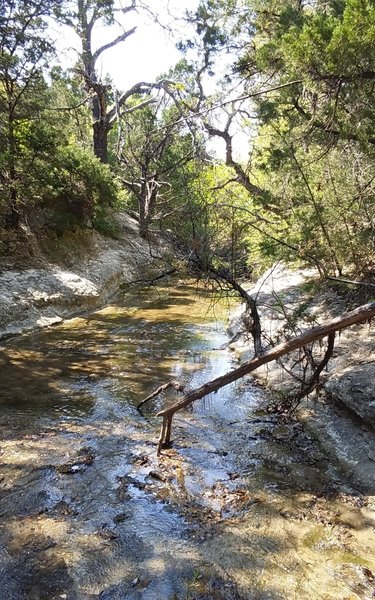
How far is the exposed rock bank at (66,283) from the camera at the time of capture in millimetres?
9969

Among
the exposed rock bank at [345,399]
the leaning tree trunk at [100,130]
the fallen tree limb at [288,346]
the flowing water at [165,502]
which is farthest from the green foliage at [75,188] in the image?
the fallen tree limb at [288,346]

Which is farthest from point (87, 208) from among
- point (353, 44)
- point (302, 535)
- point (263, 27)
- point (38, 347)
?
point (302, 535)

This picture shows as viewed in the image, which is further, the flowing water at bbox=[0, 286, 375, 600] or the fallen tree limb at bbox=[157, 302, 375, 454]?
the fallen tree limb at bbox=[157, 302, 375, 454]

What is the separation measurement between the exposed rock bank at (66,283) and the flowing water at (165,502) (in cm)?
251

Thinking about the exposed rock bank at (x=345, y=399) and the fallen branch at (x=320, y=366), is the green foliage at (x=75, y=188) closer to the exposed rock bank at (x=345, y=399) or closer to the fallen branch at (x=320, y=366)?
the exposed rock bank at (x=345, y=399)

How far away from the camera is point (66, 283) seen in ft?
40.0

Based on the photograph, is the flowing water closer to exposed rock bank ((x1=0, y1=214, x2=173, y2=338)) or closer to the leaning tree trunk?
exposed rock bank ((x1=0, y1=214, x2=173, y2=338))

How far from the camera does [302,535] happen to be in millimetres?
3658

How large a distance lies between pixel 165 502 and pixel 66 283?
9.06m

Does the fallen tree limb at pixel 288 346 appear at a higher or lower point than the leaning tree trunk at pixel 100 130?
lower

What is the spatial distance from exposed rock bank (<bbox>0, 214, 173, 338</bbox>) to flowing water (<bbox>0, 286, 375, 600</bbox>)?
2506 millimetres

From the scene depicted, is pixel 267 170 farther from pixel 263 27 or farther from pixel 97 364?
pixel 97 364

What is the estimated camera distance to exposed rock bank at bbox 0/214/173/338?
32.7 ft

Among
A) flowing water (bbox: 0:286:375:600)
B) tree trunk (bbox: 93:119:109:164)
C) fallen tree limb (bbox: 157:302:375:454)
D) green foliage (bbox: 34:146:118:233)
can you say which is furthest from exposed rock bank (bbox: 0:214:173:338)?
tree trunk (bbox: 93:119:109:164)
